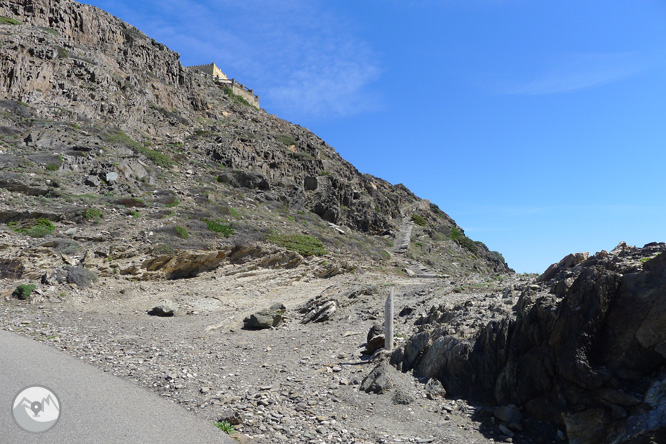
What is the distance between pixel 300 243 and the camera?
2636 centimetres

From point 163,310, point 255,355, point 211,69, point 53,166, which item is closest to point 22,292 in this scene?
point 163,310

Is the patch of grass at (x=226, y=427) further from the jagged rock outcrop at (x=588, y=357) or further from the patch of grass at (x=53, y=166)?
the patch of grass at (x=53, y=166)

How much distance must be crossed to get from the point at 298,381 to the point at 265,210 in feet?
77.7

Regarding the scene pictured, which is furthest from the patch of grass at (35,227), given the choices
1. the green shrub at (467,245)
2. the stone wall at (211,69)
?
the stone wall at (211,69)

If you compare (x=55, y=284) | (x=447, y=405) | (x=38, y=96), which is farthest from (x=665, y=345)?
(x=38, y=96)

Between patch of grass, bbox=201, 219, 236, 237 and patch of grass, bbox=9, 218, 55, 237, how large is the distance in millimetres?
7502

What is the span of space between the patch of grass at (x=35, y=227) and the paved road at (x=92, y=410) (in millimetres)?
11052

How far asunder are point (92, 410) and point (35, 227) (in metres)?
15.6

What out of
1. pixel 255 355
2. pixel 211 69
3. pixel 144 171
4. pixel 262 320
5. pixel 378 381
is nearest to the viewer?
pixel 378 381

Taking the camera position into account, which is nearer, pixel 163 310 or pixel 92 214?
pixel 163 310

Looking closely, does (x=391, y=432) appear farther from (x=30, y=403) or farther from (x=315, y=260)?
(x=315, y=260)

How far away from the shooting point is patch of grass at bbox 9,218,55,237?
17.9 meters

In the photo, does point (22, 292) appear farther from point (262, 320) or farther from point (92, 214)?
point (262, 320)

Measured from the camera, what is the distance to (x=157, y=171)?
30.2 m
